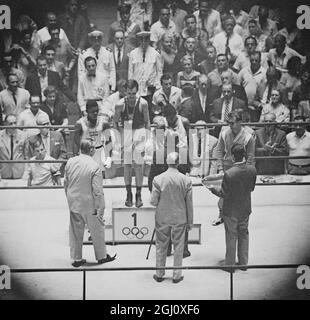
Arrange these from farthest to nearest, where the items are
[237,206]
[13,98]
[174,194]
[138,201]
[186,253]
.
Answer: [13,98], [138,201], [186,253], [237,206], [174,194]

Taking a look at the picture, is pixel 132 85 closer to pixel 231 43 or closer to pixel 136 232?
pixel 231 43

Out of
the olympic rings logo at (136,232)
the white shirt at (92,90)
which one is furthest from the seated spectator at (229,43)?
the olympic rings logo at (136,232)

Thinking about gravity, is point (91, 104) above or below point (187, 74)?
below

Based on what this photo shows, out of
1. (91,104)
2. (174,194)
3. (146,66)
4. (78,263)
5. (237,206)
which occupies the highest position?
(146,66)

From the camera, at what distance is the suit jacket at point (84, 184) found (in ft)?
27.2

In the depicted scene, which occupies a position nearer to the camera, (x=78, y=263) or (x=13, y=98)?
(x=78, y=263)

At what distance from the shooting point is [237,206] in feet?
28.0

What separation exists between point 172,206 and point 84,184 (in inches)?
32.1

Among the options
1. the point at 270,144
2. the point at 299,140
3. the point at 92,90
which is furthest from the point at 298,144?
the point at 92,90

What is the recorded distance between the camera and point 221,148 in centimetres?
883

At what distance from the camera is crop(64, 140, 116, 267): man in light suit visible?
8.34m

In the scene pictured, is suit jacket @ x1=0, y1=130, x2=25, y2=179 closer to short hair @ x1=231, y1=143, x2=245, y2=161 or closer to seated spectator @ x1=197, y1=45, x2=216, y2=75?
seated spectator @ x1=197, y1=45, x2=216, y2=75
